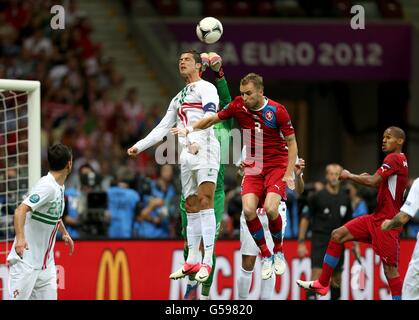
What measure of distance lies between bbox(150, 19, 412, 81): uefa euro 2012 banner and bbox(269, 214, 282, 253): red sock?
11.6m

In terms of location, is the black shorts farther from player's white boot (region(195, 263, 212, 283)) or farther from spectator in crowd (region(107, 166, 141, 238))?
player's white boot (region(195, 263, 212, 283))

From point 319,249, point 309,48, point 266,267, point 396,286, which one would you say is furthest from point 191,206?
point 309,48

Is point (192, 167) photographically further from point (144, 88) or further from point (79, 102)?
point (144, 88)

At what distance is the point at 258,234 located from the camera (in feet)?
45.1

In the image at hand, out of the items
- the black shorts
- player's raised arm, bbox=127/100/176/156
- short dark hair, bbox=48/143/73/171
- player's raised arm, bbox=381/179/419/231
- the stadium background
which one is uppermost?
the stadium background

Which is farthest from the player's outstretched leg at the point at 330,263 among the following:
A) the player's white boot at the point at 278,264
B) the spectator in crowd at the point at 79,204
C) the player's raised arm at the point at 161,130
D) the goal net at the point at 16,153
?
the spectator in crowd at the point at 79,204

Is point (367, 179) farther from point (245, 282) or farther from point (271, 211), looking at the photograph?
point (245, 282)

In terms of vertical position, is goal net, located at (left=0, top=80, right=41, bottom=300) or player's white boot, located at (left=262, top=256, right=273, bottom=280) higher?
goal net, located at (left=0, top=80, right=41, bottom=300)

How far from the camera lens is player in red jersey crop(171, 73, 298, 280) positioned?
13445 millimetres

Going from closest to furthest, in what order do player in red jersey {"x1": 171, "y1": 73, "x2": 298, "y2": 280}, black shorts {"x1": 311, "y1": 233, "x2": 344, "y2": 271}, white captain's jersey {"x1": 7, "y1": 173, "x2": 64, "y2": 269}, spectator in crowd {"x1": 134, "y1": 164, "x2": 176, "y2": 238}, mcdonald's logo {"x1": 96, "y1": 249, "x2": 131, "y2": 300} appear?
white captain's jersey {"x1": 7, "y1": 173, "x2": 64, "y2": 269} → player in red jersey {"x1": 171, "y1": 73, "x2": 298, "y2": 280} → black shorts {"x1": 311, "y1": 233, "x2": 344, "y2": 271} → mcdonald's logo {"x1": 96, "y1": 249, "x2": 131, "y2": 300} → spectator in crowd {"x1": 134, "y1": 164, "x2": 176, "y2": 238}

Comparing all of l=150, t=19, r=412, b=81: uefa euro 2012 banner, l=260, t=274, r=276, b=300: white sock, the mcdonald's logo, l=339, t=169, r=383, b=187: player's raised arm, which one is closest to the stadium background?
l=150, t=19, r=412, b=81: uefa euro 2012 banner

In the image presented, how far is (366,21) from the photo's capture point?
25.9m

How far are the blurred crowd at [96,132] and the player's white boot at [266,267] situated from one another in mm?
5283
